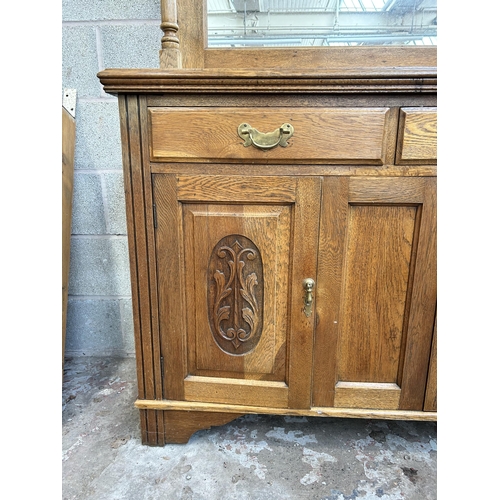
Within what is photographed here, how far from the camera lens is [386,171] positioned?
731 mm

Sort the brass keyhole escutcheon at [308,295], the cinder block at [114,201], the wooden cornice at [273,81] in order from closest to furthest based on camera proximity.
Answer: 1. the wooden cornice at [273,81]
2. the brass keyhole escutcheon at [308,295]
3. the cinder block at [114,201]

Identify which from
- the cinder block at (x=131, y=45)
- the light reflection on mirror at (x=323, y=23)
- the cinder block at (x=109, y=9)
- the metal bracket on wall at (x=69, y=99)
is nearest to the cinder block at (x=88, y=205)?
the metal bracket on wall at (x=69, y=99)

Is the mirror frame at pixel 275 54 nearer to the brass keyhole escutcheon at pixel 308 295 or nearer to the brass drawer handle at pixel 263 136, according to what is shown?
the brass drawer handle at pixel 263 136

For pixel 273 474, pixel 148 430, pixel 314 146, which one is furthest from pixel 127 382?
pixel 314 146

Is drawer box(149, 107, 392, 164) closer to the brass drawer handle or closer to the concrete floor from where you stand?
the brass drawer handle

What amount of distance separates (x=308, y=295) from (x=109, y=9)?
1156 millimetres

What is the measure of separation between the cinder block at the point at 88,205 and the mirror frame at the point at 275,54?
0.56 metres

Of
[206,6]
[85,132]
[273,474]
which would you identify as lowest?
[273,474]

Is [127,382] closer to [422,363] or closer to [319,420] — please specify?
[319,420]

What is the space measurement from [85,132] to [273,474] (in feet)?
4.10

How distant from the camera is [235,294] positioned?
2.67 ft

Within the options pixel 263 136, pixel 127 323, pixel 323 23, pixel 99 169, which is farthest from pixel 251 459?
pixel 323 23

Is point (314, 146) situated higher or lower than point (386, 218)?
higher

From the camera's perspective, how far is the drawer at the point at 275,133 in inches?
28.0
